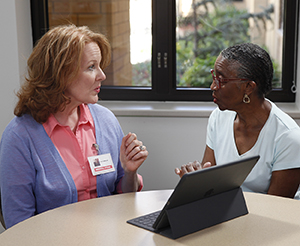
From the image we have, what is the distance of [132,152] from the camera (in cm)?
171

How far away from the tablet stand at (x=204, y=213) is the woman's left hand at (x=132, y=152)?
1.49ft

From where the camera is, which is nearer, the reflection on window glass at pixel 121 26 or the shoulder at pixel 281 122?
the shoulder at pixel 281 122

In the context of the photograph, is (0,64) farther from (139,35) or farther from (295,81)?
(295,81)

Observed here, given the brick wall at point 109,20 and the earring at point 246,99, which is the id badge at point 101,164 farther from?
the brick wall at point 109,20

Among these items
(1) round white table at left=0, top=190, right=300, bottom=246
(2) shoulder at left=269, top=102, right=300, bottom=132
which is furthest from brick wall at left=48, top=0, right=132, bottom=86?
(1) round white table at left=0, top=190, right=300, bottom=246

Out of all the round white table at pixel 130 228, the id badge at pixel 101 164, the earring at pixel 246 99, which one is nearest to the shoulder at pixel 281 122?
the earring at pixel 246 99

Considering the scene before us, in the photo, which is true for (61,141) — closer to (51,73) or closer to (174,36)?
(51,73)

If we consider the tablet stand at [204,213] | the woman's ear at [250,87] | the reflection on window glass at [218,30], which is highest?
the reflection on window glass at [218,30]

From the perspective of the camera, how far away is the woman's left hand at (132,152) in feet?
5.60

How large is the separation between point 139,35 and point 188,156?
3.16 ft

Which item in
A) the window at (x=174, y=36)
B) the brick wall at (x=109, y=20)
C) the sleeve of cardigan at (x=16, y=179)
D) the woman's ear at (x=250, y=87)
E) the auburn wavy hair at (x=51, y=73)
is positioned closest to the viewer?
the sleeve of cardigan at (x=16, y=179)

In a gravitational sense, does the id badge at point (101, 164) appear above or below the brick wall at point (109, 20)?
below

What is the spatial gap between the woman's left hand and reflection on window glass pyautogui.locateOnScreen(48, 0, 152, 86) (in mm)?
1343

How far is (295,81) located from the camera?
284cm
